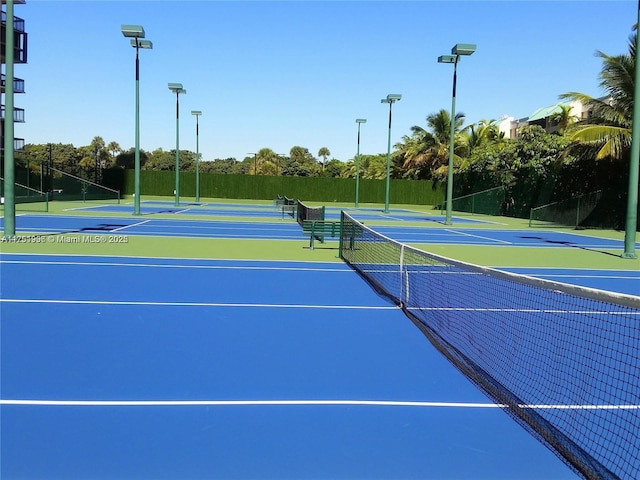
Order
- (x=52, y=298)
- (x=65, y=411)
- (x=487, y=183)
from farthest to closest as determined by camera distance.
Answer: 1. (x=487, y=183)
2. (x=52, y=298)
3. (x=65, y=411)

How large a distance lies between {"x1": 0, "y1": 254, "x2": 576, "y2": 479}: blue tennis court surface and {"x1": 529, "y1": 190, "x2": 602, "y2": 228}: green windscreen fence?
23.5 meters

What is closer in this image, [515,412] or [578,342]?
[515,412]

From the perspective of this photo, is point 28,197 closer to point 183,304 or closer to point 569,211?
point 569,211

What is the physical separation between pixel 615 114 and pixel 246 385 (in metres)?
26.0

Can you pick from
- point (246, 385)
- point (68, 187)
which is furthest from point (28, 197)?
point (246, 385)

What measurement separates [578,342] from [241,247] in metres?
10.8

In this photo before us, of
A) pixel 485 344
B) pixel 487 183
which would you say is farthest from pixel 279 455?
pixel 487 183

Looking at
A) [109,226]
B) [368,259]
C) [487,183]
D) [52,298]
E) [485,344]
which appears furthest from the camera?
[487,183]

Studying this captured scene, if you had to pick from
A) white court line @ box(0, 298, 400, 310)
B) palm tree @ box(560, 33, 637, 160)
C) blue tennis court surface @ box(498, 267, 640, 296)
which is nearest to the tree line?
palm tree @ box(560, 33, 637, 160)

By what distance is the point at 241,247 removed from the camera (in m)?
16.4

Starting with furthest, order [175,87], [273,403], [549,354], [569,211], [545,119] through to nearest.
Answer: [545,119]
[175,87]
[569,211]
[549,354]
[273,403]

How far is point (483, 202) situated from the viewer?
1651 inches

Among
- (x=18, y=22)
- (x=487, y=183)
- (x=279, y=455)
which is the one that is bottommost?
(x=279, y=455)

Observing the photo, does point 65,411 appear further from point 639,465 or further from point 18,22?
point 18,22
